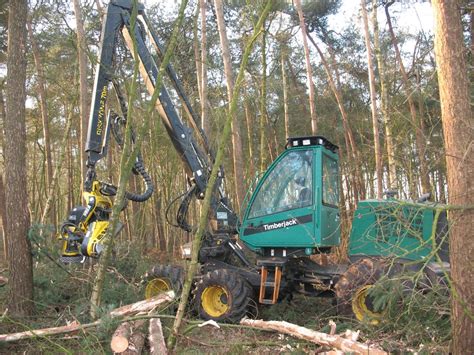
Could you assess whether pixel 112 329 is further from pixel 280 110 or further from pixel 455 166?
pixel 280 110

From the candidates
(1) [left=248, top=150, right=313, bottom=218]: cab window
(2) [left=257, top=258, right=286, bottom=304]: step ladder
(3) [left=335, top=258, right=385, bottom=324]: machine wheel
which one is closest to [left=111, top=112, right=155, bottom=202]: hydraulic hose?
(1) [left=248, top=150, right=313, bottom=218]: cab window

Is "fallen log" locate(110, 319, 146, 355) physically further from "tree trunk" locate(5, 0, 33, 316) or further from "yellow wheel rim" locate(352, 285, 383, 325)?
"yellow wheel rim" locate(352, 285, 383, 325)

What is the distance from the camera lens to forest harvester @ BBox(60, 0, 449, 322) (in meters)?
6.11

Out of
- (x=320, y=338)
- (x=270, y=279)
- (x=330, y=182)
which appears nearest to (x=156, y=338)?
(x=320, y=338)

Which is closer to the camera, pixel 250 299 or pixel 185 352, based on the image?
pixel 185 352

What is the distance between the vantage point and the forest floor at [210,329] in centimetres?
491

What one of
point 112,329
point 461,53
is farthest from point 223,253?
point 461,53

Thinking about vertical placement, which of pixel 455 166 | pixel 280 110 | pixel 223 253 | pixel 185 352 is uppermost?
pixel 280 110

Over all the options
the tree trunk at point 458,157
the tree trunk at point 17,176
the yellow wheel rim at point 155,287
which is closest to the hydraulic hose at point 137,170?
the yellow wheel rim at point 155,287

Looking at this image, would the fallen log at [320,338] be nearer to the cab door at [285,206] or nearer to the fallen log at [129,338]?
the cab door at [285,206]

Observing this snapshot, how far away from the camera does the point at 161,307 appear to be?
20.1 ft

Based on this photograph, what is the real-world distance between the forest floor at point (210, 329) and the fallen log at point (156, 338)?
0.13 metres

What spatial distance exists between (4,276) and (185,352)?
469 centimetres

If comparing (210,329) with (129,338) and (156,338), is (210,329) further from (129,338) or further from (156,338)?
(129,338)
